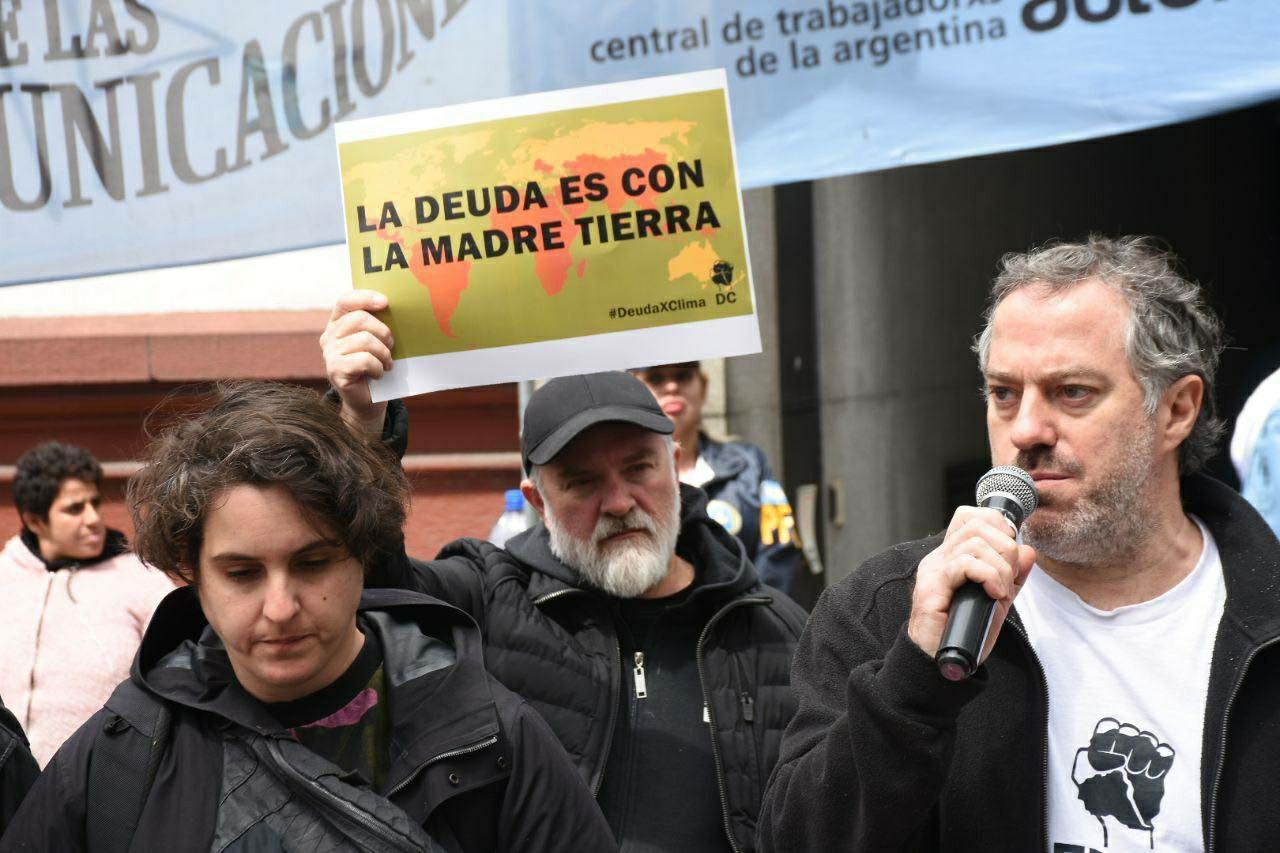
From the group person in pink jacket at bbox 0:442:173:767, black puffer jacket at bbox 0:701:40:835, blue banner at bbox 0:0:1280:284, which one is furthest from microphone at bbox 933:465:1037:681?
person in pink jacket at bbox 0:442:173:767

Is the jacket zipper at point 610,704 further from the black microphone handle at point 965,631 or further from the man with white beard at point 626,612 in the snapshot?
the black microphone handle at point 965,631

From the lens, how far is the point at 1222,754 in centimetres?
217

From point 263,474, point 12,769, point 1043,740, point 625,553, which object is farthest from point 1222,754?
point 12,769

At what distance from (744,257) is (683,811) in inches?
42.1

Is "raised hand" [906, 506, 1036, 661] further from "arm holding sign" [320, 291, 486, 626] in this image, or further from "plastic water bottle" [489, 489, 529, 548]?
"plastic water bottle" [489, 489, 529, 548]

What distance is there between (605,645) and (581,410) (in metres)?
0.51

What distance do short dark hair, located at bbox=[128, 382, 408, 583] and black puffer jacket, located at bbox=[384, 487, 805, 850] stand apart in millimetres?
501

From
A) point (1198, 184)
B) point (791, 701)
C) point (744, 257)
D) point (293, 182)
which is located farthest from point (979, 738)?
point (1198, 184)

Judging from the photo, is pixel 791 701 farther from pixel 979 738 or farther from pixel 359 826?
pixel 359 826

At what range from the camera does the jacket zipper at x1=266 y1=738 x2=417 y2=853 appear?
A: 6.79 feet

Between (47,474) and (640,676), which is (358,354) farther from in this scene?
(47,474)

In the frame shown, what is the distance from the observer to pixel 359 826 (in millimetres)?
2082

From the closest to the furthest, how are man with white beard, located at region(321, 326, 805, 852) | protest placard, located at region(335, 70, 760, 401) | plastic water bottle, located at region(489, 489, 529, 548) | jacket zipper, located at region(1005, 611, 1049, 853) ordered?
jacket zipper, located at region(1005, 611, 1049, 853), protest placard, located at region(335, 70, 760, 401), man with white beard, located at region(321, 326, 805, 852), plastic water bottle, located at region(489, 489, 529, 548)

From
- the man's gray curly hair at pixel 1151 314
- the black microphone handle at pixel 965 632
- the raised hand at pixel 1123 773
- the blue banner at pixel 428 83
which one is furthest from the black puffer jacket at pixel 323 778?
the blue banner at pixel 428 83
